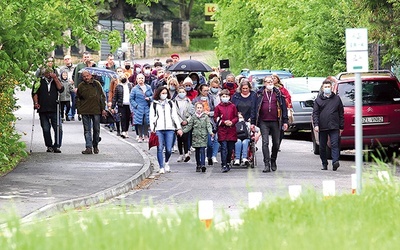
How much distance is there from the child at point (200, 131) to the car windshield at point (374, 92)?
12.2 ft

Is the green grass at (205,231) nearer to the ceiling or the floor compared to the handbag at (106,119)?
nearer to the ceiling

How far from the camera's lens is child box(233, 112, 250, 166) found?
24969 millimetres

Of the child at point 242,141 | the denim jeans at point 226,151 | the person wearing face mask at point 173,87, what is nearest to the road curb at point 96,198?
the denim jeans at point 226,151

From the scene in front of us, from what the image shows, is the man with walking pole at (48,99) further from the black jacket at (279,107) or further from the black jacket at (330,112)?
the black jacket at (330,112)

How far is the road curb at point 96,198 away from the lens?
16719mm

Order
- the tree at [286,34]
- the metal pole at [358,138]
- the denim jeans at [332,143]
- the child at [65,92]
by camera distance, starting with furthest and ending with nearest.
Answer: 1. the tree at [286,34]
2. the child at [65,92]
3. the denim jeans at [332,143]
4. the metal pole at [358,138]

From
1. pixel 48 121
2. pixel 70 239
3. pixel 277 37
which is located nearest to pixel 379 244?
pixel 70 239

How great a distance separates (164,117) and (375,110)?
5.08m

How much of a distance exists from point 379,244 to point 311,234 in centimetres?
60

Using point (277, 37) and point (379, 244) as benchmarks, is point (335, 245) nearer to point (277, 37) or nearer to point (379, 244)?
point (379, 244)

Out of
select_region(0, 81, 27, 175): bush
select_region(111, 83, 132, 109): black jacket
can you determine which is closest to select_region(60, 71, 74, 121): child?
select_region(111, 83, 132, 109): black jacket

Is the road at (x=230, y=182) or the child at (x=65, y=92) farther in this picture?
the child at (x=65, y=92)

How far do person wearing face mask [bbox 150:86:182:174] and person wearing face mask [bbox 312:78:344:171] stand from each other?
278 cm

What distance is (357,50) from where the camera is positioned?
16.9 meters
